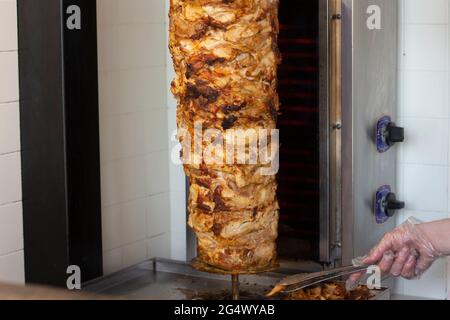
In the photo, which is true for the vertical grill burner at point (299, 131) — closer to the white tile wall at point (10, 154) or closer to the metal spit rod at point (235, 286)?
the metal spit rod at point (235, 286)

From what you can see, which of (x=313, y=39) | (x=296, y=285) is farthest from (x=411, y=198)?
(x=296, y=285)

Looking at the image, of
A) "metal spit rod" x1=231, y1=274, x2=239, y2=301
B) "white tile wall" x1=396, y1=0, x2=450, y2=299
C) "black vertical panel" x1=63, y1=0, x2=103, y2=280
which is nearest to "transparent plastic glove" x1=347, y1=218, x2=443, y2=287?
"metal spit rod" x1=231, y1=274, x2=239, y2=301

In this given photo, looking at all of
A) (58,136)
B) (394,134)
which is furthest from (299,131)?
(58,136)

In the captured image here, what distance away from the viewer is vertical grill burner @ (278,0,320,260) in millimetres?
2623

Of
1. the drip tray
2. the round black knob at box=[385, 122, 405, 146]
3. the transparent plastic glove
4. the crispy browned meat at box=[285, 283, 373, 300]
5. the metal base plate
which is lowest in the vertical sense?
the drip tray

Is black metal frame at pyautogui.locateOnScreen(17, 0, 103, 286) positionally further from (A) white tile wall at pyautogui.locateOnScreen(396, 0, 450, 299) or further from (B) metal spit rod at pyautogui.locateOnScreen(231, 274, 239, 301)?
(A) white tile wall at pyautogui.locateOnScreen(396, 0, 450, 299)

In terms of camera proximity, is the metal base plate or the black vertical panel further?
the black vertical panel

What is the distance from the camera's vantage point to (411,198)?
2920 millimetres

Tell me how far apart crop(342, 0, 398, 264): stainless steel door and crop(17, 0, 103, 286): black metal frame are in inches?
30.4

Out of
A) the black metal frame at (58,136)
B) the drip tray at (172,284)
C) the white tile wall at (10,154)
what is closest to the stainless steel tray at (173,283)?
the drip tray at (172,284)

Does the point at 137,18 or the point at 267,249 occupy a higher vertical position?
the point at 137,18
